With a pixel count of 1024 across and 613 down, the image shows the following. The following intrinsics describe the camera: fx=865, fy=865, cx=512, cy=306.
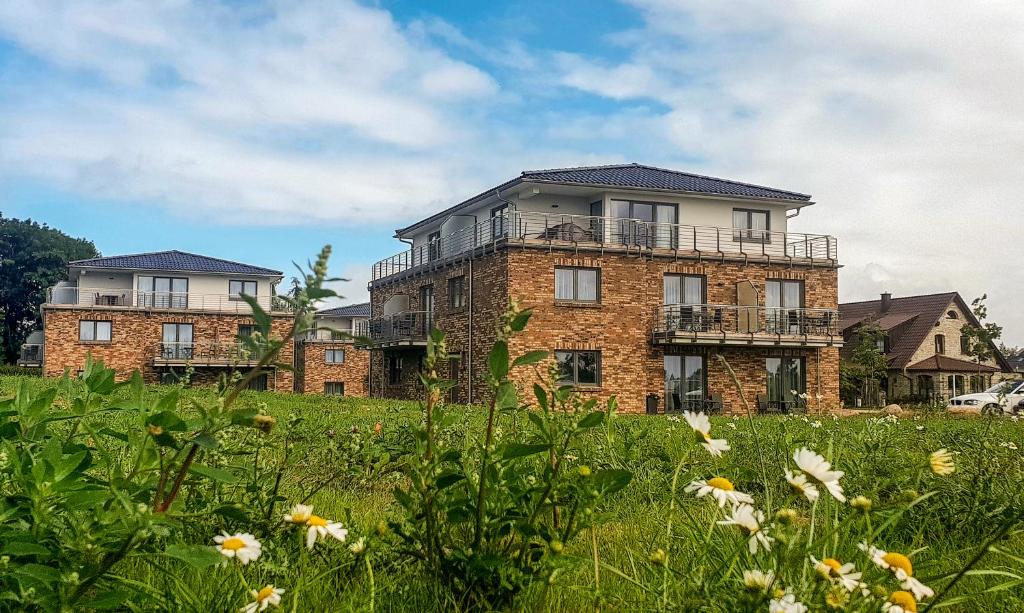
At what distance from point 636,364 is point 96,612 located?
1015 inches

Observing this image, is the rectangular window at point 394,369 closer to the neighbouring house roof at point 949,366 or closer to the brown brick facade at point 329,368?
the brown brick facade at point 329,368

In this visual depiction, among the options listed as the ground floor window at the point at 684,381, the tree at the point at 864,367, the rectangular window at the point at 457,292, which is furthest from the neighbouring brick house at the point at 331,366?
the tree at the point at 864,367

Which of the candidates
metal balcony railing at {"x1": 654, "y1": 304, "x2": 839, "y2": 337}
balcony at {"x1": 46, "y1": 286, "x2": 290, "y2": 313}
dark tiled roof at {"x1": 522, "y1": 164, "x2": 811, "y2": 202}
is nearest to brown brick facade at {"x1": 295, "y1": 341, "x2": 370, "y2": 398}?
balcony at {"x1": 46, "y1": 286, "x2": 290, "y2": 313}

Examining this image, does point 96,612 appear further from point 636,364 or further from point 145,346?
point 145,346

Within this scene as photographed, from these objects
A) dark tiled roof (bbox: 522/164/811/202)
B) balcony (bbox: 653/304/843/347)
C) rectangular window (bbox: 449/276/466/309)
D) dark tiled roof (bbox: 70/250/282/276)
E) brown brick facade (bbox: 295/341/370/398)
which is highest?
dark tiled roof (bbox: 522/164/811/202)

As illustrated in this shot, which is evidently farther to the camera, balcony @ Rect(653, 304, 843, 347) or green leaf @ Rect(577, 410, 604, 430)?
balcony @ Rect(653, 304, 843, 347)

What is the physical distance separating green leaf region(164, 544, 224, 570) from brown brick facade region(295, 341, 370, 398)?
4454 centimetres

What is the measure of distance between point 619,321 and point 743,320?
4.67m

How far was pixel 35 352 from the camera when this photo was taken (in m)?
50.6

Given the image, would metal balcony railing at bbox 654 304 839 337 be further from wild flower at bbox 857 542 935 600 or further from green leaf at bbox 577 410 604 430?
wild flower at bbox 857 542 935 600

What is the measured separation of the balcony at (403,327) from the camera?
31.7 m

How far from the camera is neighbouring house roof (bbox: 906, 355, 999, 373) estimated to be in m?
41.0

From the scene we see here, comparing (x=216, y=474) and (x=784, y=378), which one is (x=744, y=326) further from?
(x=216, y=474)

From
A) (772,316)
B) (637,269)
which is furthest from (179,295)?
(772,316)
